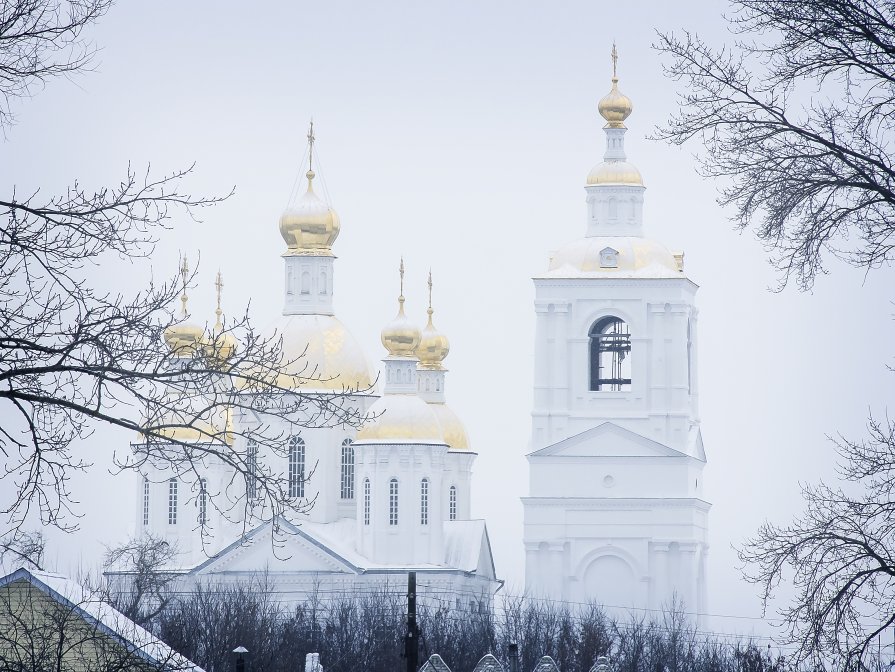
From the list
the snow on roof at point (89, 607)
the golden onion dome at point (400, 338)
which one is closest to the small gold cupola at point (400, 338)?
the golden onion dome at point (400, 338)

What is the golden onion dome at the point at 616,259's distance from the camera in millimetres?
58250

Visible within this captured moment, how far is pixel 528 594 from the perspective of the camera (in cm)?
5606

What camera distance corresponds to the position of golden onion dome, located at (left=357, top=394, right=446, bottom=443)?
187ft

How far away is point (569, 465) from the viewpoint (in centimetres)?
5778

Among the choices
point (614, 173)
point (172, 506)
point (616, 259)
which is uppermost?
point (614, 173)

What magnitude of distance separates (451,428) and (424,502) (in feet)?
23.6

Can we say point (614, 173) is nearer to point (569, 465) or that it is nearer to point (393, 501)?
point (569, 465)

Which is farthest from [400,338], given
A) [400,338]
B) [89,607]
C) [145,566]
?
[89,607]

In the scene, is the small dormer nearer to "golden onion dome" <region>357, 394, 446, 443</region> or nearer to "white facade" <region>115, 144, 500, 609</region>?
"white facade" <region>115, 144, 500, 609</region>

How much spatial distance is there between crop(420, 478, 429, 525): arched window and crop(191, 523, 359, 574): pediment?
255 centimetres

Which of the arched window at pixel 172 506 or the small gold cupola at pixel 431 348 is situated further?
the small gold cupola at pixel 431 348

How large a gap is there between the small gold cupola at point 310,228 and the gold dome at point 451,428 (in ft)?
20.4

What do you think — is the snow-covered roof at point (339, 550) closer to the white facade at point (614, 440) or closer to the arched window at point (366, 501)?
the arched window at point (366, 501)

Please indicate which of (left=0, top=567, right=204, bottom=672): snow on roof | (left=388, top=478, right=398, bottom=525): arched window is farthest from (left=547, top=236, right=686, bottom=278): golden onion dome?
(left=0, top=567, right=204, bottom=672): snow on roof
